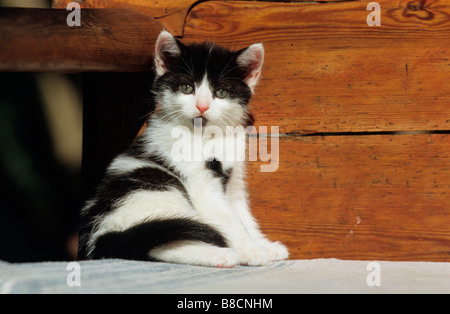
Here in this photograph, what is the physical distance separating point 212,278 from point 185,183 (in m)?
0.50

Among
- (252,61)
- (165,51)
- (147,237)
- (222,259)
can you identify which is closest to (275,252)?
(222,259)

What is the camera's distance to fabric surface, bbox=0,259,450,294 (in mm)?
971

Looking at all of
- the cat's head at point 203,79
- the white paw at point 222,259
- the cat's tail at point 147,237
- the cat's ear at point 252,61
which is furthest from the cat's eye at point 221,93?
the white paw at point 222,259

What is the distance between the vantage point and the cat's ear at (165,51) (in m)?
1.59

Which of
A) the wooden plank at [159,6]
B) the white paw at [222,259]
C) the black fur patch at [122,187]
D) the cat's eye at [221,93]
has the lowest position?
the white paw at [222,259]

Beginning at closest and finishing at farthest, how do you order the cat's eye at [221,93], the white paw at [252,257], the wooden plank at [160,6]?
the white paw at [252,257], the cat's eye at [221,93], the wooden plank at [160,6]

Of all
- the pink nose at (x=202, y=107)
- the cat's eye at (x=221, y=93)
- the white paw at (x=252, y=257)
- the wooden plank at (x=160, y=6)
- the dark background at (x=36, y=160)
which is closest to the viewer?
the white paw at (x=252, y=257)

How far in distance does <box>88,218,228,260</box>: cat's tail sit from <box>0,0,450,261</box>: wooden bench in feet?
1.68

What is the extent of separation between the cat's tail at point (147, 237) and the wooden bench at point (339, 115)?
51 centimetres

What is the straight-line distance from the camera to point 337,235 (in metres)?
1.80

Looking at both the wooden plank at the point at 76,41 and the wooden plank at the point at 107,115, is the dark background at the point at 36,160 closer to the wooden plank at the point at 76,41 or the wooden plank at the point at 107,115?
the wooden plank at the point at 107,115

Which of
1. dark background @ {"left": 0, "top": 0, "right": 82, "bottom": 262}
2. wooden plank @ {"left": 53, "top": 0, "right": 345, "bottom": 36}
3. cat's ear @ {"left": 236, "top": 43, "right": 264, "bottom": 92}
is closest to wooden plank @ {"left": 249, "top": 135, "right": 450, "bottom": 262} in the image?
cat's ear @ {"left": 236, "top": 43, "right": 264, "bottom": 92}

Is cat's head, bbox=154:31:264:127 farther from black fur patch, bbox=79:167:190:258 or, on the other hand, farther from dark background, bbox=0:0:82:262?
dark background, bbox=0:0:82:262

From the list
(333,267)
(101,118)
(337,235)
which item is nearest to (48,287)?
(333,267)
